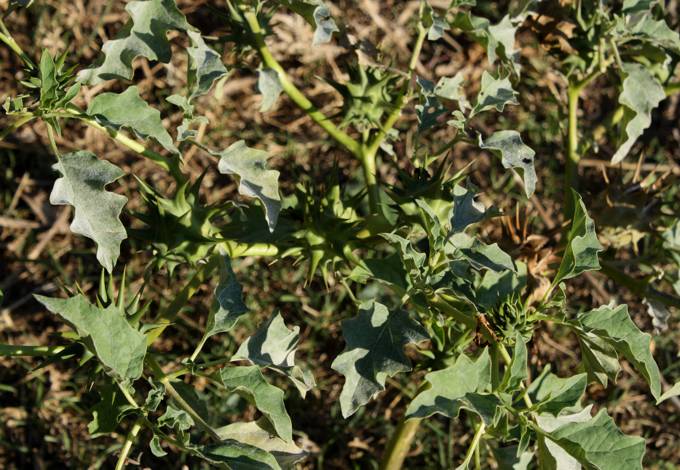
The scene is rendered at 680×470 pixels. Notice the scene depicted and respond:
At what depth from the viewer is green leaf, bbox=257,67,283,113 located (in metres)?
1.86

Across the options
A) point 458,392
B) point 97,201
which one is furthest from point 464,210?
point 97,201

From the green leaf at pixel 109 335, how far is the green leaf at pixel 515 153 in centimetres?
74

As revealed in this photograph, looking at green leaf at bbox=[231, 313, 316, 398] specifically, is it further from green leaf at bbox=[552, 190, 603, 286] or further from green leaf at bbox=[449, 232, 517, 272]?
green leaf at bbox=[552, 190, 603, 286]

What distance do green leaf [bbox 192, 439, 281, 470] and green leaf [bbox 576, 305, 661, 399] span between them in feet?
2.03

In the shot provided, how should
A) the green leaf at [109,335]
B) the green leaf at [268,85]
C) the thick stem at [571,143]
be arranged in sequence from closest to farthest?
the green leaf at [109,335] < the green leaf at [268,85] < the thick stem at [571,143]

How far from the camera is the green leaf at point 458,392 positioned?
1.44m

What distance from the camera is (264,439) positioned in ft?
5.43

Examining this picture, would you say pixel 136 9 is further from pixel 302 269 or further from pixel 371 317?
pixel 302 269

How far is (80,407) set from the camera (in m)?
2.48

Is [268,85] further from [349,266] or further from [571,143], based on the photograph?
[571,143]

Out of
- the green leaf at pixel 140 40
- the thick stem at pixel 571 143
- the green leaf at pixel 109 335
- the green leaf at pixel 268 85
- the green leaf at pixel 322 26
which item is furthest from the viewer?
the thick stem at pixel 571 143

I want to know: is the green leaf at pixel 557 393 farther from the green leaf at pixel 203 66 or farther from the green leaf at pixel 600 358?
the green leaf at pixel 203 66

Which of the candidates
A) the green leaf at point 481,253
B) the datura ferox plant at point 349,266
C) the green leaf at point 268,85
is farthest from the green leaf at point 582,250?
the green leaf at point 268,85

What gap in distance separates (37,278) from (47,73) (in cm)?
132
